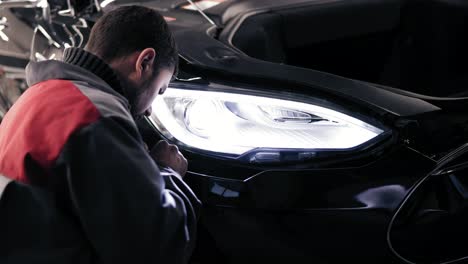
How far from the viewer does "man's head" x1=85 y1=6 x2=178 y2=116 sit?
1470 millimetres

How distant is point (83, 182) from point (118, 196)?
0.07m

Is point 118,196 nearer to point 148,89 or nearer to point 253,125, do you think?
point 148,89

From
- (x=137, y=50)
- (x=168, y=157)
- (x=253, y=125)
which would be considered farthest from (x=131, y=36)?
(x=253, y=125)

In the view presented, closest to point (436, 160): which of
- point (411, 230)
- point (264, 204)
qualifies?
point (411, 230)

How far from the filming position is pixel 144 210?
129 centimetres

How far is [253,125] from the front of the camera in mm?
1790

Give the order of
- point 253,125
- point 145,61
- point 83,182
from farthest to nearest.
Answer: point 253,125 < point 145,61 < point 83,182

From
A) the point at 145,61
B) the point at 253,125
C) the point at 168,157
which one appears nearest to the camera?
the point at 145,61

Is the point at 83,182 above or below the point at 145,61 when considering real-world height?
below

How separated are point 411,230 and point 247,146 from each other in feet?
1.41

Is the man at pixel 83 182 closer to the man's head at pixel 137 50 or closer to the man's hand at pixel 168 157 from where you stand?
the man's head at pixel 137 50

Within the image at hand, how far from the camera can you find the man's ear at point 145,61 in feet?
4.80

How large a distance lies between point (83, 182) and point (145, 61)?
1.08ft

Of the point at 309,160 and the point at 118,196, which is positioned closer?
the point at 118,196
